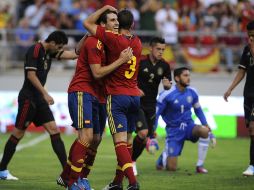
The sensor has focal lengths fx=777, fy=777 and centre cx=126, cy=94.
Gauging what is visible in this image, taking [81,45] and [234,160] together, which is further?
[234,160]

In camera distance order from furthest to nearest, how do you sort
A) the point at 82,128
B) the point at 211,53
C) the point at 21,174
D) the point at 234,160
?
the point at 211,53 → the point at 234,160 → the point at 21,174 → the point at 82,128

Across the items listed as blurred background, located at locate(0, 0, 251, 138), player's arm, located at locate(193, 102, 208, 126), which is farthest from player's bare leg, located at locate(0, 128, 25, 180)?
blurred background, located at locate(0, 0, 251, 138)

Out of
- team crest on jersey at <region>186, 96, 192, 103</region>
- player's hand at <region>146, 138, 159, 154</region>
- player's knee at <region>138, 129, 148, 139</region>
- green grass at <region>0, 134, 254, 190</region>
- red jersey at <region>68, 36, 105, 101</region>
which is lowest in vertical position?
green grass at <region>0, 134, 254, 190</region>

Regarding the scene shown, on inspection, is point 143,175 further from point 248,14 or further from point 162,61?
point 248,14

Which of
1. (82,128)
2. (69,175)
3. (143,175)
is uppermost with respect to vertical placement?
(82,128)

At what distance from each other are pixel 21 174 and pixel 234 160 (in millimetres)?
4979

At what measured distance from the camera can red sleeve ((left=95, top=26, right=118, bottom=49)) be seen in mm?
10320

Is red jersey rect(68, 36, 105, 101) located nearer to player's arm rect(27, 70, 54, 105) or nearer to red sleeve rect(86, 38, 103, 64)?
red sleeve rect(86, 38, 103, 64)

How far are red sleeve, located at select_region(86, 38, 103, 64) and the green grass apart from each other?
210 cm

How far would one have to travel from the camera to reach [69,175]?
10953mm

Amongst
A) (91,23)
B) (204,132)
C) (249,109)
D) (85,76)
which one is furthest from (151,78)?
(91,23)

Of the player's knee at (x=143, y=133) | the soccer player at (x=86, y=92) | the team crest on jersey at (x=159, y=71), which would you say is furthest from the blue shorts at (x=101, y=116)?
the team crest on jersey at (x=159, y=71)

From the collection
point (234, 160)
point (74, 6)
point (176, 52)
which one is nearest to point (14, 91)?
point (74, 6)

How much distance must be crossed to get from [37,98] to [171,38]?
35.8 ft
